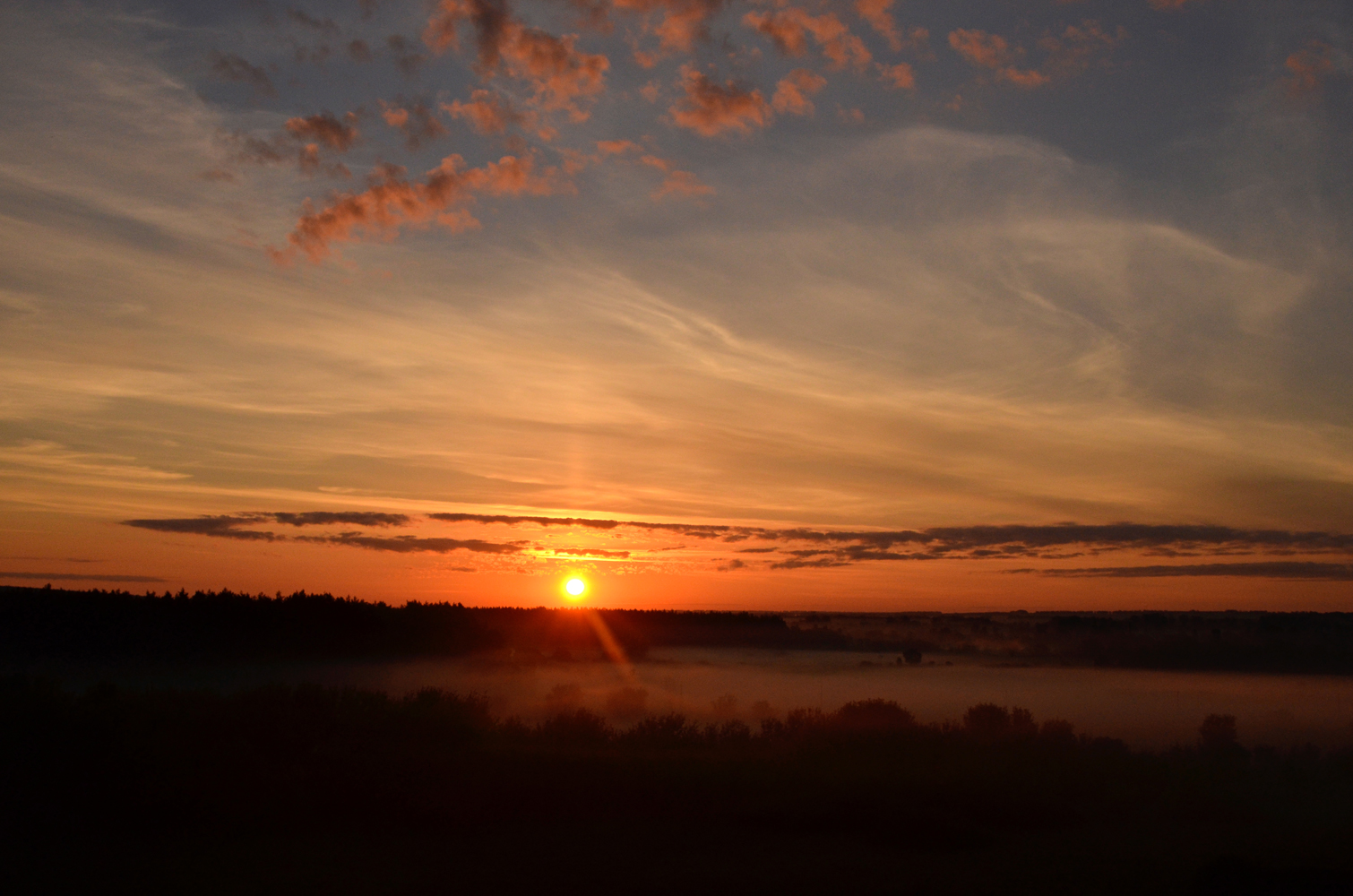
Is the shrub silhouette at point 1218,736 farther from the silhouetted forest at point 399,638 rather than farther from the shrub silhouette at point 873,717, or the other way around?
the silhouetted forest at point 399,638

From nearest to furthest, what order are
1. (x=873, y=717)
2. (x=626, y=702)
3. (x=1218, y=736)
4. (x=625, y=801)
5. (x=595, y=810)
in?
(x=595, y=810), (x=625, y=801), (x=873, y=717), (x=1218, y=736), (x=626, y=702)

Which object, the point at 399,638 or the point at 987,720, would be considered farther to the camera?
the point at 399,638

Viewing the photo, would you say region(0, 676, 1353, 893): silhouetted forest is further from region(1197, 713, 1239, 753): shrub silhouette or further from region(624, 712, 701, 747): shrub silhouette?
region(1197, 713, 1239, 753): shrub silhouette

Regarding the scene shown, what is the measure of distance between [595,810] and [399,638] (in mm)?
63798

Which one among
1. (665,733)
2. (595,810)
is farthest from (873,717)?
(595,810)

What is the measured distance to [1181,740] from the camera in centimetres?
2638

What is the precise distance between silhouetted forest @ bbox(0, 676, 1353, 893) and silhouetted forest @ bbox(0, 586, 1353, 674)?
47891mm

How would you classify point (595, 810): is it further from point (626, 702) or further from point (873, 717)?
point (626, 702)

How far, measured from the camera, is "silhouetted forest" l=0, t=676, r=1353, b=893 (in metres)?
12.1

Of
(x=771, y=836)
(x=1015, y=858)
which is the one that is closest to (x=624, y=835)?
(x=771, y=836)

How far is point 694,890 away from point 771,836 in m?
2.95

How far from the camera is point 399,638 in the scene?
74312 mm

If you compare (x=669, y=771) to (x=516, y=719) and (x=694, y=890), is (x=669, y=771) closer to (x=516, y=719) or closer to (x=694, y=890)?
(x=694, y=890)

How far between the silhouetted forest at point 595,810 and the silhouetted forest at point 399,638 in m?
47.9
